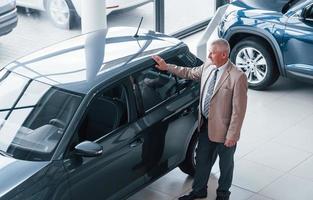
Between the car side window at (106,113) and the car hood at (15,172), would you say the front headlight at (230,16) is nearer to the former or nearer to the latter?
the car side window at (106,113)

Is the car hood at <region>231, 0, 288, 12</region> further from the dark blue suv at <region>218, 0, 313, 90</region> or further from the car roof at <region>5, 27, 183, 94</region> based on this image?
the car roof at <region>5, 27, 183, 94</region>

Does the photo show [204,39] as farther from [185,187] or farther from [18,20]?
[185,187]

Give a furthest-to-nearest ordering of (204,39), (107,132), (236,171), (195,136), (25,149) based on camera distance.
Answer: (204,39) < (236,171) < (195,136) < (107,132) < (25,149)

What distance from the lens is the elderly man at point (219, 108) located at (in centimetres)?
591

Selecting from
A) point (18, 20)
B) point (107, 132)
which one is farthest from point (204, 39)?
point (107, 132)

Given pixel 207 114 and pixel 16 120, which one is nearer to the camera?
pixel 16 120

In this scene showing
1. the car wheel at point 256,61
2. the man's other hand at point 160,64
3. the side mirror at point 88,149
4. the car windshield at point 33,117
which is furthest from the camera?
the car wheel at point 256,61

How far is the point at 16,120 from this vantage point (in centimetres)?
557

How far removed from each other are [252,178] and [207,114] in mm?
1352

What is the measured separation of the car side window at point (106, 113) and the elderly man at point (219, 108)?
1.95 ft

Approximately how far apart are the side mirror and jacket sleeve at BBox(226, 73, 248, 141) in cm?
137

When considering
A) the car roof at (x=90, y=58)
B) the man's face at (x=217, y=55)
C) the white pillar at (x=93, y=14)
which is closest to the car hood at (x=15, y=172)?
the car roof at (x=90, y=58)

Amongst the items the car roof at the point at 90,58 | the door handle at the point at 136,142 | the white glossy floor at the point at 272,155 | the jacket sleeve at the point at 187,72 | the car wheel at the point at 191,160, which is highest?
the car roof at the point at 90,58

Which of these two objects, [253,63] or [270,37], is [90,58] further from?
[253,63]
